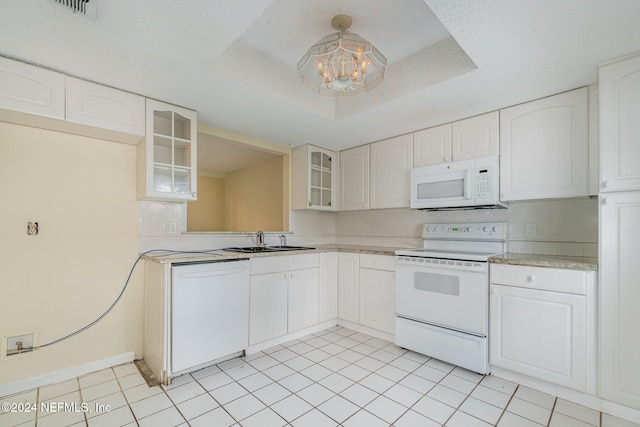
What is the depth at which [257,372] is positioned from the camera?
226 cm

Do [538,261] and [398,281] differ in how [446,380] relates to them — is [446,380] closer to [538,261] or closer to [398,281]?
[398,281]

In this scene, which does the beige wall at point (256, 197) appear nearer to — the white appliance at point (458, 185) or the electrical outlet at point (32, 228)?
the white appliance at point (458, 185)

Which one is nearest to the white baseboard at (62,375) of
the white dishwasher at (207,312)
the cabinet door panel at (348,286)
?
the white dishwasher at (207,312)

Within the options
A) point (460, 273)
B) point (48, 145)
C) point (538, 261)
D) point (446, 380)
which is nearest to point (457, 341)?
point (446, 380)

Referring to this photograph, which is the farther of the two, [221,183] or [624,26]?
[221,183]

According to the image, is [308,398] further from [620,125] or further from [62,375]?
[620,125]

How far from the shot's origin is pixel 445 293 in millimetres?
2416

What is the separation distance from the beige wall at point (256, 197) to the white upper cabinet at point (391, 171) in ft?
4.94

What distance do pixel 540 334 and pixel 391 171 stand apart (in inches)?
75.7

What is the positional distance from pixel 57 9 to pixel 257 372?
2.48m

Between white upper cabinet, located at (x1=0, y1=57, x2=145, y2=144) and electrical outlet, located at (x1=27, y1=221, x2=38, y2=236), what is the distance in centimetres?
69

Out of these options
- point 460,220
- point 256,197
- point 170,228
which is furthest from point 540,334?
point 256,197

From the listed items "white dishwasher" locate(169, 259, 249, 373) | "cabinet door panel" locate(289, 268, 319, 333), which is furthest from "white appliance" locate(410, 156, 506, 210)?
"white dishwasher" locate(169, 259, 249, 373)

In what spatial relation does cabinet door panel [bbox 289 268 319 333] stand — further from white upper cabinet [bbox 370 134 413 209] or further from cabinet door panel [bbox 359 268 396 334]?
white upper cabinet [bbox 370 134 413 209]
